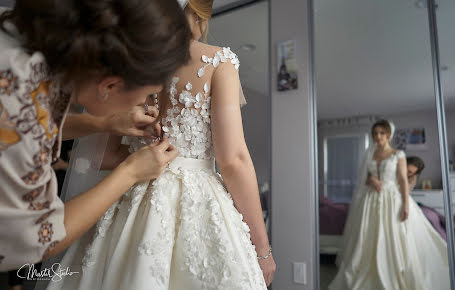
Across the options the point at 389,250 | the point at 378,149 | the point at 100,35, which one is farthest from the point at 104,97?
the point at 389,250

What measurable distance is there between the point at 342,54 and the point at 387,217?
3.47 feet

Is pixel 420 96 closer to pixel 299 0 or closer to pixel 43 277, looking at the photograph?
pixel 299 0

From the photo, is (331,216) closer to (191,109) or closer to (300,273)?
(300,273)

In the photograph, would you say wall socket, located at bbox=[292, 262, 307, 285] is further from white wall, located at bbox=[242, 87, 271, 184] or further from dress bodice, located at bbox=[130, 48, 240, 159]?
dress bodice, located at bbox=[130, 48, 240, 159]

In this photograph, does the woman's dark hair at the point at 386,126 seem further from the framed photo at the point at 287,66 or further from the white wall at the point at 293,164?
the framed photo at the point at 287,66

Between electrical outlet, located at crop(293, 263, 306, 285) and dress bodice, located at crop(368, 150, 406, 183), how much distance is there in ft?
2.35

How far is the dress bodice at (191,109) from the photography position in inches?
33.2

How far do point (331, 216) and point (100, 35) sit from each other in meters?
1.78

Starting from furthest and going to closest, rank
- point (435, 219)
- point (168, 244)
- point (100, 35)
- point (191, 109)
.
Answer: point (435, 219), point (191, 109), point (168, 244), point (100, 35)

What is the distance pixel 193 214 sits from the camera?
745 mm

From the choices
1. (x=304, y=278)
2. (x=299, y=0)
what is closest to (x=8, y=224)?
(x=304, y=278)
